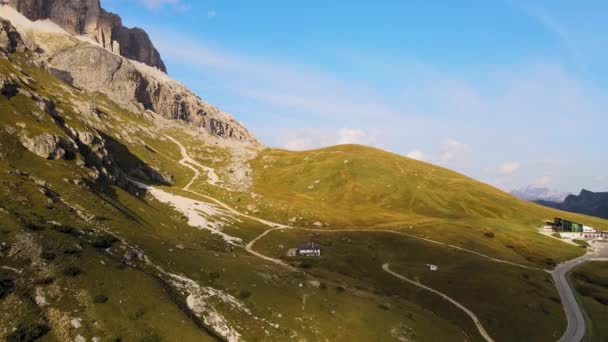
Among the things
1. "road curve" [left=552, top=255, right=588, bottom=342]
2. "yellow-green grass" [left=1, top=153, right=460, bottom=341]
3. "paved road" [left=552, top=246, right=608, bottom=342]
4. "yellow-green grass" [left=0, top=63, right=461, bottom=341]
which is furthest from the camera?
"paved road" [left=552, top=246, right=608, bottom=342]

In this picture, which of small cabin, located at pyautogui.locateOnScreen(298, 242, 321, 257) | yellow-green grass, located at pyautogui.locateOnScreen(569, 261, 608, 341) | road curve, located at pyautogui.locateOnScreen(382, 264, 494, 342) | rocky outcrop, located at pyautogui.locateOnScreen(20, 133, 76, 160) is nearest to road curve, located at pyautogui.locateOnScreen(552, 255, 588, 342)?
yellow-green grass, located at pyautogui.locateOnScreen(569, 261, 608, 341)

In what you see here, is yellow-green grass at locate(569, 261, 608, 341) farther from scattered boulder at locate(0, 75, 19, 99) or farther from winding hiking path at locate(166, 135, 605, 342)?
scattered boulder at locate(0, 75, 19, 99)

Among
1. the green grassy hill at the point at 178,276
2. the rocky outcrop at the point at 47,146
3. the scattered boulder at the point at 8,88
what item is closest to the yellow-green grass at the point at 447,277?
the green grassy hill at the point at 178,276

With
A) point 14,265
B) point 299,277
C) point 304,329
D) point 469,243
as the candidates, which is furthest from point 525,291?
point 14,265

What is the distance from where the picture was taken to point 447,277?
4931 inches

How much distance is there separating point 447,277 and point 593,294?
157 feet

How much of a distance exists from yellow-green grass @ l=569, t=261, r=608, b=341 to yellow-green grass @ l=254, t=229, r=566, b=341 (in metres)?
7.09

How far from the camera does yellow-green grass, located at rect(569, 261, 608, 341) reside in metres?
103

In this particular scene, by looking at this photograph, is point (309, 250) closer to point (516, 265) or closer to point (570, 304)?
point (516, 265)

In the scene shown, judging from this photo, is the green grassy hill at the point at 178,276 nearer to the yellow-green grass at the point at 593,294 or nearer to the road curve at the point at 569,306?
the road curve at the point at 569,306

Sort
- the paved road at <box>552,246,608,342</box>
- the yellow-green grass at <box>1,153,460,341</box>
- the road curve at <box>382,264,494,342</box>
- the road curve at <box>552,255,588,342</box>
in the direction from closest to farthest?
1. the yellow-green grass at <box>1,153,460,341</box>
2. the road curve at <box>382,264,494,342</box>
3. the road curve at <box>552,255,588,342</box>
4. the paved road at <box>552,246,608,342</box>

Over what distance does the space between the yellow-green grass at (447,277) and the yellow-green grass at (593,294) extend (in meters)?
7.09

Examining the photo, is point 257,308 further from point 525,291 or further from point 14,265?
point 525,291

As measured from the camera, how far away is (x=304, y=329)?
66.9 meters
